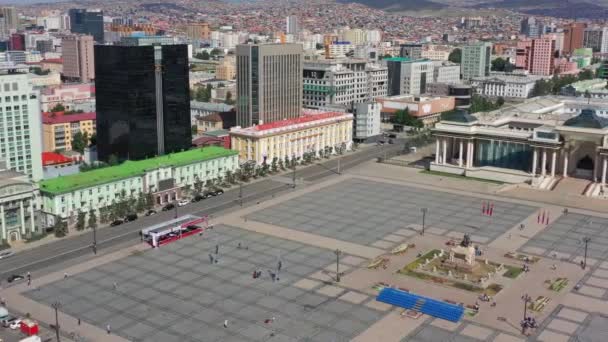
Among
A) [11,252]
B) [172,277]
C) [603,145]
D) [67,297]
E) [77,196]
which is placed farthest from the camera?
[603,145]

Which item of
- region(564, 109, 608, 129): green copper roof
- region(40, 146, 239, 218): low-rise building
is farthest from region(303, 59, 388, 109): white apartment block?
region(564, 109, 608, 129): green copper roof

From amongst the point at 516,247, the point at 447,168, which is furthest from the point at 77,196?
the point at 447,168

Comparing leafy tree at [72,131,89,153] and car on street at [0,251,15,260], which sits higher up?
leafy tree at [72,131,89,153]

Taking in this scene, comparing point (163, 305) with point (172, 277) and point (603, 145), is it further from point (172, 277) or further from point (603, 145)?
point (603, 145)

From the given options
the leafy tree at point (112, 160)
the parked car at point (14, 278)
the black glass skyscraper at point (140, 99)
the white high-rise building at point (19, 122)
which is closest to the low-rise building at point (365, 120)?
the black glass skyscraper at point (140, 99)

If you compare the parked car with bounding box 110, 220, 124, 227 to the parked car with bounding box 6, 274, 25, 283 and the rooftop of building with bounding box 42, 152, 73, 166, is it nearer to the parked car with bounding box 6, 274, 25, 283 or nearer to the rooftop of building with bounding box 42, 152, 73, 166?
the parked car with bounding box 6, 274, 25, 283

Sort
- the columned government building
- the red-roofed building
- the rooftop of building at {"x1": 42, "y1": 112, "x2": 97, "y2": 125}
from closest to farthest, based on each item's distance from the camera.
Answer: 1. the columned government building
2. the red-roofed building
3. the rooftop of building at {"x1": 42, "y1": 112, "x2": 97, "y2": 125}
